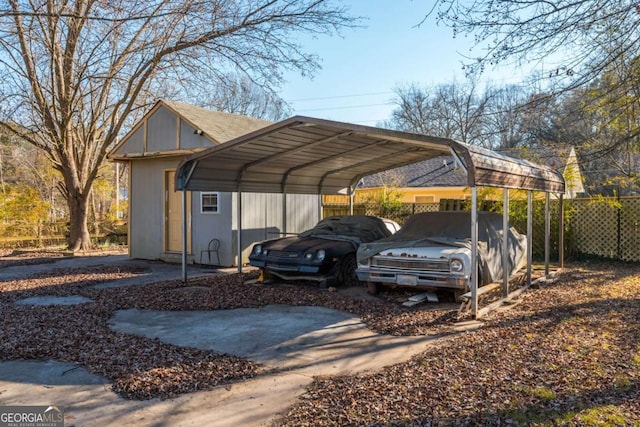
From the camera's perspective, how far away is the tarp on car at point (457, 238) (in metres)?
7.95

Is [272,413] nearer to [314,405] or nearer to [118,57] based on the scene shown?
[314,405]

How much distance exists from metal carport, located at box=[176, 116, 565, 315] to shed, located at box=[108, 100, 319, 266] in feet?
4.33

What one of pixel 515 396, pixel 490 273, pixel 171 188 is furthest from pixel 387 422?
pixel 171 188

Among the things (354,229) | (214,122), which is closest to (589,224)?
(354,229)

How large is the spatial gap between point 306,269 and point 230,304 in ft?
5.41

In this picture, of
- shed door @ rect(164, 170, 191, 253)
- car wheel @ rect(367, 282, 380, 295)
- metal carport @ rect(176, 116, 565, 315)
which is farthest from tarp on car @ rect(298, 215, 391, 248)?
shed door @ rect(164, 170, 191, 253)

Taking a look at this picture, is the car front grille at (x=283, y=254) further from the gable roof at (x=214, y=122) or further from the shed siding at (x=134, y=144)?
the shed siding at (x=134, y=144)

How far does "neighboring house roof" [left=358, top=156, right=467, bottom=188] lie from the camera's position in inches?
942

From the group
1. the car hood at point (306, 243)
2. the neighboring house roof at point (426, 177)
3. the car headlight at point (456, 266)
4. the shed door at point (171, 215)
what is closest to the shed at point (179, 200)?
the shed door at point (171, 215)

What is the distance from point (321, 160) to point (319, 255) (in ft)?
10.5

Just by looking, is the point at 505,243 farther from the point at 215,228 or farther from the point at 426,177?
the point at 426,177

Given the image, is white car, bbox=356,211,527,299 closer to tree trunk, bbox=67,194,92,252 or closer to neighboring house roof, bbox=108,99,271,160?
neighboring house roof, bbox=108,99,271,160

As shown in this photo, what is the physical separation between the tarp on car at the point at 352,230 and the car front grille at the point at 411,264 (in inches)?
62.9

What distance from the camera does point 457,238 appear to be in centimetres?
817
